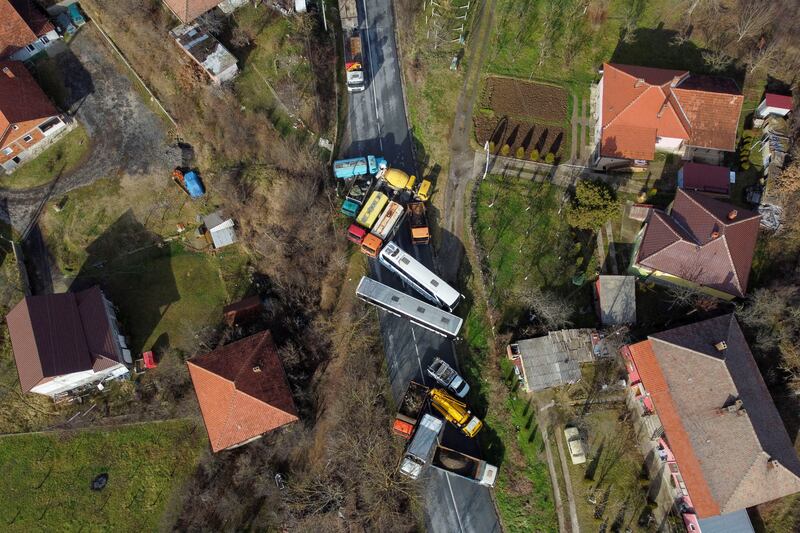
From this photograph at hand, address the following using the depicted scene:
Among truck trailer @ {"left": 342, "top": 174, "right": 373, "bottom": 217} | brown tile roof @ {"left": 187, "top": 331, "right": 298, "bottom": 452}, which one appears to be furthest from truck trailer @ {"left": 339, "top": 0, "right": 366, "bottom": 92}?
brown tile roof @ {"left": 187, "top": 331, "right": 298, "bottom": 452}

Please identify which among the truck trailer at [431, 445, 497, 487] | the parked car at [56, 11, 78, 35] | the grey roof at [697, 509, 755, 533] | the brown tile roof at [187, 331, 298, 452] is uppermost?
the parked car at [56, 11, 78, 35]

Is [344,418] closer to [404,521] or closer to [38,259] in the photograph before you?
[404,521]

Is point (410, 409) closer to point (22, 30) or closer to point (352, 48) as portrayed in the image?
point (352, 48)

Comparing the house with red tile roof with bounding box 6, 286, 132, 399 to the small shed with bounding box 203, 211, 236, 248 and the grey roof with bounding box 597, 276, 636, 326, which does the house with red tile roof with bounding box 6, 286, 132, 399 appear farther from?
the grey roof with bounding box 597, 276, 636, 326

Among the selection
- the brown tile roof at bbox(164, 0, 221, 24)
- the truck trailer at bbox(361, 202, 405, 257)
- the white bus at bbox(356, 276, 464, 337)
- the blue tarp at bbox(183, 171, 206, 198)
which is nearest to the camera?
the white bus at bbox(356, 276, 464, 337)

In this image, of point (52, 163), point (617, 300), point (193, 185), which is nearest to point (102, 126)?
point (52, 163)

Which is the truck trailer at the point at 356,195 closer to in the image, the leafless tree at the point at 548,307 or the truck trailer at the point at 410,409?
the truck trailer at the point at 410,409

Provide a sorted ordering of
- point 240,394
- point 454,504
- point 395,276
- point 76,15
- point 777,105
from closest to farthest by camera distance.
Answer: point 240,394 < point 454,504 < point 395,276 < point 777,105 < point 76,15

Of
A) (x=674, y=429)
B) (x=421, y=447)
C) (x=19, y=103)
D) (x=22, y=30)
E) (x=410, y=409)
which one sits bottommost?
(x=674, y=429)
